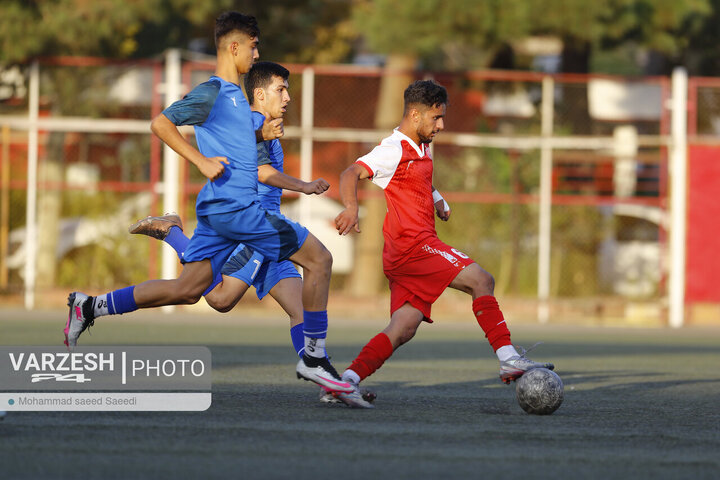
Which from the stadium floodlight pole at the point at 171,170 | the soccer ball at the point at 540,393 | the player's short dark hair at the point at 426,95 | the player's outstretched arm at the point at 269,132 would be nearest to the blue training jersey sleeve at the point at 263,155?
the player's outstretched arm at the point at 269,132

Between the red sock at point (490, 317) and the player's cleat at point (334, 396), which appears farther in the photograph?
the red sock at point (490, 317)

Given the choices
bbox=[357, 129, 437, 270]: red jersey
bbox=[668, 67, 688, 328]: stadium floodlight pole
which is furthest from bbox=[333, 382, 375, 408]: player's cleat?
bbox=[668, 67, 688, 328]: stadium floodlight pole

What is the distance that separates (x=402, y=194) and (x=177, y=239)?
1634 millimetres

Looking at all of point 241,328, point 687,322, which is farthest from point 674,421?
point 687,322

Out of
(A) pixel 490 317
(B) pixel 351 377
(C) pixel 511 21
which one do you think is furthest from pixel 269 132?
(C) pixel 511 21

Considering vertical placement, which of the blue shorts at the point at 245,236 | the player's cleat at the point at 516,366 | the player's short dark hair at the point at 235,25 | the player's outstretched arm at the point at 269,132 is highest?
the player's short dark hair at the point at 235,25

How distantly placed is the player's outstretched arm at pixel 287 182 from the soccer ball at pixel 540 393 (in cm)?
157

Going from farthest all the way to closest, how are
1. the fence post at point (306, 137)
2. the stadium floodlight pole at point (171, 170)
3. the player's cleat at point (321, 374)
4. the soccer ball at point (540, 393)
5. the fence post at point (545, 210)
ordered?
the fence post at point (545, 210)
the fence post at point (306, 137)
the stadium floodlight pole at point (171, 170)
the player's cleat at point (321, 374)
the soccer ball at point (540, 393)

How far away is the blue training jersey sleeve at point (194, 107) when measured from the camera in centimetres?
679

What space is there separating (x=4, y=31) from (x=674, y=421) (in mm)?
13867

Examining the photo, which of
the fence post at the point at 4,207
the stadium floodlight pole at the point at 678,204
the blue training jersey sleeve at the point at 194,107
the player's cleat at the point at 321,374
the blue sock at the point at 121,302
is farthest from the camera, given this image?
the fence post at the point at 4,207

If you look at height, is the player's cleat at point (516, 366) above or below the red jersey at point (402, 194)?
below

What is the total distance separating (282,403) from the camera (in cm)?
722

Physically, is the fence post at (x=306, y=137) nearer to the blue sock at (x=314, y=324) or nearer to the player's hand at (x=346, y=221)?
the blue sock at (x=314, y=324)
